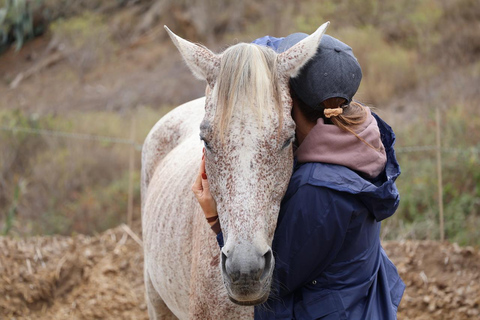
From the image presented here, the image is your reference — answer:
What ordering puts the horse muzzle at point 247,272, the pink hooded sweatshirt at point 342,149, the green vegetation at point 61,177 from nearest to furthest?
the horse muzzle at point 247,272, the pink hooded sweatshirt at point 342,149, the green vegetation at point 61,177

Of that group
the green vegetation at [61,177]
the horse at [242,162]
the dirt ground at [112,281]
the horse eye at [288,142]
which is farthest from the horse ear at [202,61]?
the green vegetation at [61,177]

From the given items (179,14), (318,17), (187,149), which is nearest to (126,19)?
(179,14)

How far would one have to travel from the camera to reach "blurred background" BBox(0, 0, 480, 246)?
7.31m

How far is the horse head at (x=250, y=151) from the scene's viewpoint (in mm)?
1874

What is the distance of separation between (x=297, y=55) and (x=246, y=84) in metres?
0.25

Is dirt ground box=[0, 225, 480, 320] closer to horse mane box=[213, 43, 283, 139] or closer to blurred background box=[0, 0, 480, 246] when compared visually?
blurred background box=[0, 0, 480, 246]

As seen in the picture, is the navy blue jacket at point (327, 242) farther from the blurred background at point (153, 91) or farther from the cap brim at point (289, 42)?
the blurred background at point (153, 91)

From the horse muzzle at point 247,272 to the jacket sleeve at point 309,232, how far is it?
0.19 metres

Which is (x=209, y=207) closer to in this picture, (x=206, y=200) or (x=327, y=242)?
(x=206, y=200)

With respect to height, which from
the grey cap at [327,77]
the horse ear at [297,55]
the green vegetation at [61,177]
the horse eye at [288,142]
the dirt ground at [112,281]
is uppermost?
the horse ear at [297,55]

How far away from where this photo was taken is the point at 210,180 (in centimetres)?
212

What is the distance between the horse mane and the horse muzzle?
44cm

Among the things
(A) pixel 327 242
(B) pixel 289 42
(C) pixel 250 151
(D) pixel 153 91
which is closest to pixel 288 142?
(C) pixel 250 151

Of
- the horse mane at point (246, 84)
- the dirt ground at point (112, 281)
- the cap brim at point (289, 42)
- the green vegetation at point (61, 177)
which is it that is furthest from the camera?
the green vegetation at point (61, 177)
